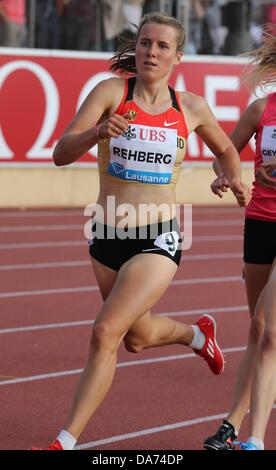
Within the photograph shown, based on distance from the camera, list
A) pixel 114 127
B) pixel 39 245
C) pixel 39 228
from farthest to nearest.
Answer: pixel 39 228 < pixel 39 245 < pixel 114 127

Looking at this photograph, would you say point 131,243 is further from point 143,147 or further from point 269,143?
point 269,143

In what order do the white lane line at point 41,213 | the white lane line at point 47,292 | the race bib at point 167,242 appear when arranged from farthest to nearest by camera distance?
the white lane line at point 41,213 → the white lane line at point 47,292 → the race bib at point 167,242

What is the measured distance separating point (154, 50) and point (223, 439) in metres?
1.97

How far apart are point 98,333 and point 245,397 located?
0.94m

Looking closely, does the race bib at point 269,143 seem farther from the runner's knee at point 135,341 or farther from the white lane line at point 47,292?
the white lane line at point 47,292

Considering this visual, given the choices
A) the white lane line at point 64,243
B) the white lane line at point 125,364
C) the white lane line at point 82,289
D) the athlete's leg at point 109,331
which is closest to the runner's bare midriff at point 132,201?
the athlete's leg at point 109,331

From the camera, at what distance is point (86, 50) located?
57.1 ft

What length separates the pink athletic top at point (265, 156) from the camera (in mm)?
5570

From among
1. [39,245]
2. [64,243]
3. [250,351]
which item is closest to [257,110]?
[250,351]

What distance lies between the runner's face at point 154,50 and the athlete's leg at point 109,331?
3.20 ft

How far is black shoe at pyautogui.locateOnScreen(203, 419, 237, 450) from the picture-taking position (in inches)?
213

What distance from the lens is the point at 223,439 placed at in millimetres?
5434

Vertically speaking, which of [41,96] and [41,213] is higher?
[41,96]

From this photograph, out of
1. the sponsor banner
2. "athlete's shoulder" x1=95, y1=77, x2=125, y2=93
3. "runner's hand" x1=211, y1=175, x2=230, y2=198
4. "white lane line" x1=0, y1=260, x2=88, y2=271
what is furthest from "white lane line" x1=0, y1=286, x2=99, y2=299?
the sponsor banner
